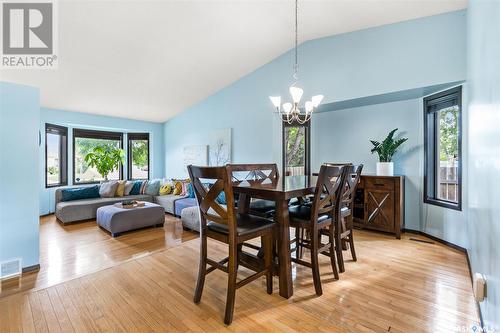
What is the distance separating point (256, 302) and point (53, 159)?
586 centimetres

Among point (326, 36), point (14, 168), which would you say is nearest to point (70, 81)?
point (14, 168)

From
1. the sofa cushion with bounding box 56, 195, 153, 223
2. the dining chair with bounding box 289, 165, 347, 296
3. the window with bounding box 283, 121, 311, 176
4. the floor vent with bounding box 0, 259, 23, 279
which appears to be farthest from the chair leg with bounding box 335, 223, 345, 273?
the sofa cushion with bounding box 56, 195, 153, 223

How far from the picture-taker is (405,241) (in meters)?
3.29

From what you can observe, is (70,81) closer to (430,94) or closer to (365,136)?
(365,136)

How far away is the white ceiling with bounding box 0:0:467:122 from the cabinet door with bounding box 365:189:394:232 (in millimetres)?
2456

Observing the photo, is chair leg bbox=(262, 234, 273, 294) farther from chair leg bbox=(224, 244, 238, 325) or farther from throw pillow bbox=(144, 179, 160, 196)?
throw pillow bbox=(144, 179, 160, 196)

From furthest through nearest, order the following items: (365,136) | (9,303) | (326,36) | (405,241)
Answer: (365,136) < (326,36) < (405,241) < (9,303)

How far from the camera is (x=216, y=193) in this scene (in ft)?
5.46

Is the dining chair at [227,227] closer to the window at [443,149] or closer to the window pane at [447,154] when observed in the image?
the window at [443,149]

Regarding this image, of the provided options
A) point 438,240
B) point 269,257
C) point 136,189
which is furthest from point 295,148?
point 136,189

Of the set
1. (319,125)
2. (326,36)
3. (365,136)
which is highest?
(326,36)

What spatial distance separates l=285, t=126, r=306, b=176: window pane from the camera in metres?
4.64

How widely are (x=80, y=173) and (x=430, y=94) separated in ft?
24.3

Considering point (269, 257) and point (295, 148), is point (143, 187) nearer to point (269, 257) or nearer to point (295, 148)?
point (295, 148)
